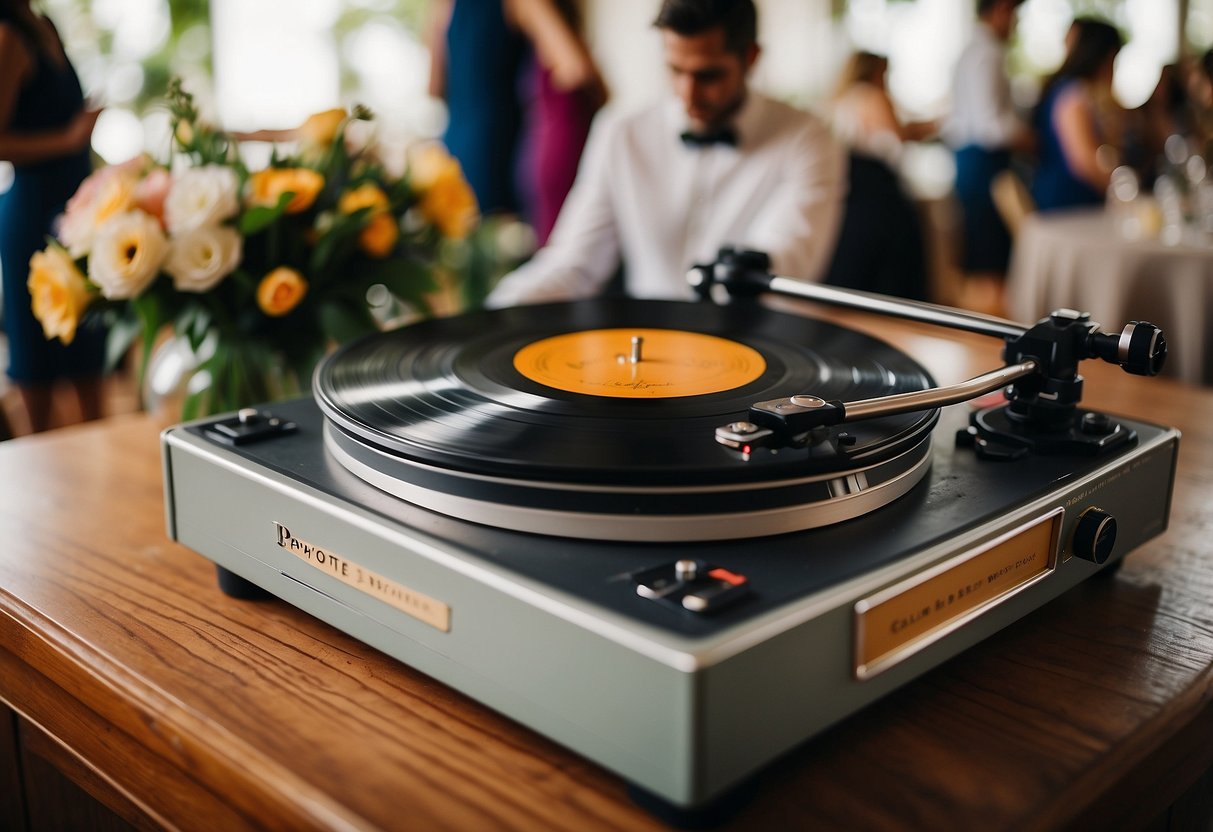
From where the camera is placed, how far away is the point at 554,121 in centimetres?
307

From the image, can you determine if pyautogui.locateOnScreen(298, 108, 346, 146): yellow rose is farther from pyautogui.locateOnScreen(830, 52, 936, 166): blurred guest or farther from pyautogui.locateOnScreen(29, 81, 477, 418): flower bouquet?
pyautogui.locateOnScreen(830, 52, 936, 166): blurred guest

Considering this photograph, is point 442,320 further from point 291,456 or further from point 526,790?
point 526,790

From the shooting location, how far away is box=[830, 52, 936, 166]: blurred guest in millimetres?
4953

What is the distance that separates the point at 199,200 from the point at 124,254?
83 millimetres

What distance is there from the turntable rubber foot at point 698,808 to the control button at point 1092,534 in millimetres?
287

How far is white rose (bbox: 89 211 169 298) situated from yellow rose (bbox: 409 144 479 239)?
1.20 feet

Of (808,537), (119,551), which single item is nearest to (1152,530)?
(808,537)

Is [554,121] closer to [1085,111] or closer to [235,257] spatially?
[1085,111]

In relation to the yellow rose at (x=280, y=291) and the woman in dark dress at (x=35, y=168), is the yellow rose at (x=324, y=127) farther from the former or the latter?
the woman in dark dress at (x=35, y=168)

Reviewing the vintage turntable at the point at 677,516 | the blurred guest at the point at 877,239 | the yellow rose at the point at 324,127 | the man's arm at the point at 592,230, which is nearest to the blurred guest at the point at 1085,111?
the blurred guest at the point at 877,239

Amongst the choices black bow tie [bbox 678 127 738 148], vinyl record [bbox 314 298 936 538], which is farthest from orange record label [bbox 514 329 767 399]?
black bow tie [bbox 678 127 738 148]

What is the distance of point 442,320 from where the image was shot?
961 millimetres

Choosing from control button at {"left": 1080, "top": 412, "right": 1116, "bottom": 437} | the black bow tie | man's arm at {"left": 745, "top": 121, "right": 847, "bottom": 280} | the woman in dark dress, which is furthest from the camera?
the woman in dark dress

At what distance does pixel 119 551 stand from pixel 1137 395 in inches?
42.2
